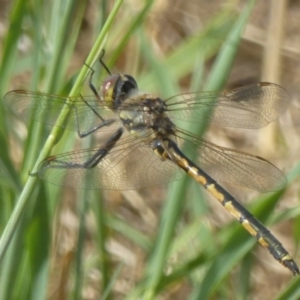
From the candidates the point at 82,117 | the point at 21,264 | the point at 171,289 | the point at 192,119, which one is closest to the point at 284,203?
the point at 171,289

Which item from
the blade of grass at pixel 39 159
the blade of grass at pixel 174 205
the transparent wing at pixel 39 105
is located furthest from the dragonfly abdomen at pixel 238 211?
the blade of grass at pixel 39 159

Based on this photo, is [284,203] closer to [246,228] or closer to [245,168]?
[245,168]

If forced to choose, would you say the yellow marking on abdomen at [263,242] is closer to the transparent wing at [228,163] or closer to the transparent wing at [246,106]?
the transparent wing at [228,163]

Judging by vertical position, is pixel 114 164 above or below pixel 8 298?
above

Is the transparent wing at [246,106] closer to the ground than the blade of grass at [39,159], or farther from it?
farther from it

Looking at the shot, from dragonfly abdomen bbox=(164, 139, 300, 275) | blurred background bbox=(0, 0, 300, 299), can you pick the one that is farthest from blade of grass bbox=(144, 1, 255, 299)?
dragonfly abdomen bbox=(164, 139, 300, 275)

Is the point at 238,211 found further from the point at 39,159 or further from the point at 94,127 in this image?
the point at 39,159
